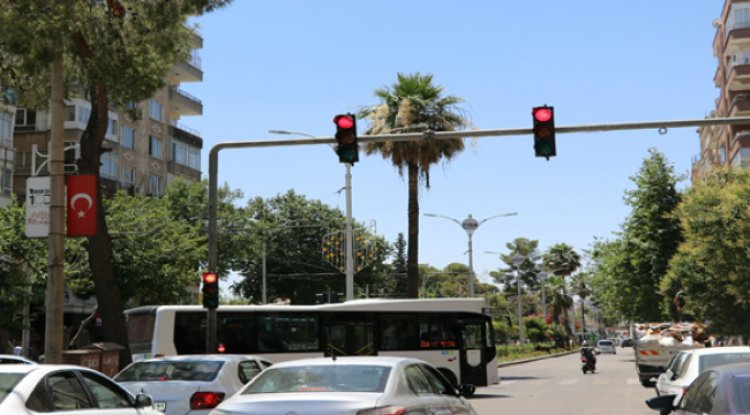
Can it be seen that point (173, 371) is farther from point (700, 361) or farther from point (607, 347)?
point (607, 347)

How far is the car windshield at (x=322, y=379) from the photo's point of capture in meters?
9.38

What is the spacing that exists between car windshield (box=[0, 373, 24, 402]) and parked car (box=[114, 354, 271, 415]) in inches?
196

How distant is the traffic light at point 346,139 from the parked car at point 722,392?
370 inches

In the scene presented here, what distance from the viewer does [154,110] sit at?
64.6m

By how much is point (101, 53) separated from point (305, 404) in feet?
52.1

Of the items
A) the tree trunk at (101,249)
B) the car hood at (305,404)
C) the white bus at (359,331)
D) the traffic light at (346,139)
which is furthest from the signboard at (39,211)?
the white bus at (359,331)

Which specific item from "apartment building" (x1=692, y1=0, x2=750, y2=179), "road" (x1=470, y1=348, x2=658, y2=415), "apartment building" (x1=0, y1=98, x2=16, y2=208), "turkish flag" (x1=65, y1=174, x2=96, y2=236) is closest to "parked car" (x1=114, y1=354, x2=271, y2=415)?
"turkish flag" (x1=65, y1=174, x2=96, y2=236)

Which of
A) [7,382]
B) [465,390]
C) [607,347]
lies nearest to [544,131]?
[465,390]

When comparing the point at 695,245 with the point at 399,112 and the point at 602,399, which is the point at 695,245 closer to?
the point at 399,112

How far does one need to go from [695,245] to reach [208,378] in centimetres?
3188

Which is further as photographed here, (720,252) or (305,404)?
(720,252)

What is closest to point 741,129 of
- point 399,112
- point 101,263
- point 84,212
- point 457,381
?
point 399,112

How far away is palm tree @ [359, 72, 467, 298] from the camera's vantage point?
135 ft

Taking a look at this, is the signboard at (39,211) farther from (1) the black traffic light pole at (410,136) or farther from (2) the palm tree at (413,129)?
(2) the palm tree at (413,129)
